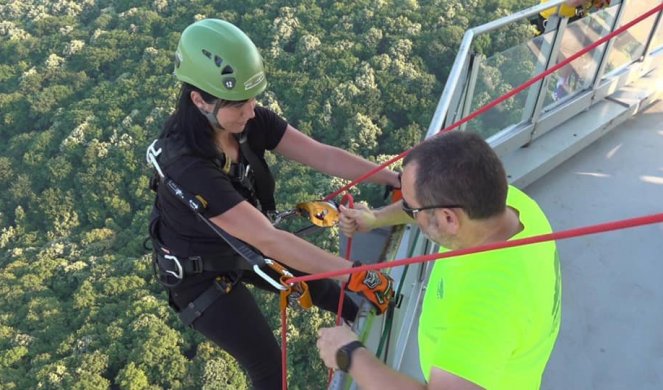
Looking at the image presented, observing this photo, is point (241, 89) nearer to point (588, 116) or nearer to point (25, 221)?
point (588, 116)

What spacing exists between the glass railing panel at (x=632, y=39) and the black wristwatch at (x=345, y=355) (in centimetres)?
345

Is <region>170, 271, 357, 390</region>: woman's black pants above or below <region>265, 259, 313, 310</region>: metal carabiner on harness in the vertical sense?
below

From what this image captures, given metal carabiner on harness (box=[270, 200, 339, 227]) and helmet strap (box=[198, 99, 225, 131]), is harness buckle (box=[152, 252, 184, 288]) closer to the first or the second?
metal carabiner on harness (box=[270, 200, 339, 227])

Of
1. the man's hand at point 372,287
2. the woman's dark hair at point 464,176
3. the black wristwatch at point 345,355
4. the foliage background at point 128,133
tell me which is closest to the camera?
the woman's dark hair at point 464,176

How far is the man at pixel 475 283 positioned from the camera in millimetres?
1260

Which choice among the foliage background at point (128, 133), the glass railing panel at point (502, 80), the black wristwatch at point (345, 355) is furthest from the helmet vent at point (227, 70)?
the foliage background at point (128, 133)

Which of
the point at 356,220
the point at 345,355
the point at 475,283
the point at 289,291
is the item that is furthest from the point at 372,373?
the point at 356,220

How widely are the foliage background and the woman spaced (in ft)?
38.9

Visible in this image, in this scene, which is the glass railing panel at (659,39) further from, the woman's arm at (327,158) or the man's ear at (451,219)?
the man's ear at (451,219)

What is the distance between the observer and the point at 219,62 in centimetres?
240

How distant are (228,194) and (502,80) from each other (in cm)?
A: 212

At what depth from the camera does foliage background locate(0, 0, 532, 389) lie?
1889 centimetres

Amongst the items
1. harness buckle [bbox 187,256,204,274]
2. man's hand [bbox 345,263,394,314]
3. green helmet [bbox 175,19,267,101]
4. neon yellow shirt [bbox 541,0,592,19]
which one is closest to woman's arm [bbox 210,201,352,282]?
man's hand [bbox 345,263,394,314]

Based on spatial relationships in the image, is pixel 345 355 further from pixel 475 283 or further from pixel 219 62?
pixel 219 62
